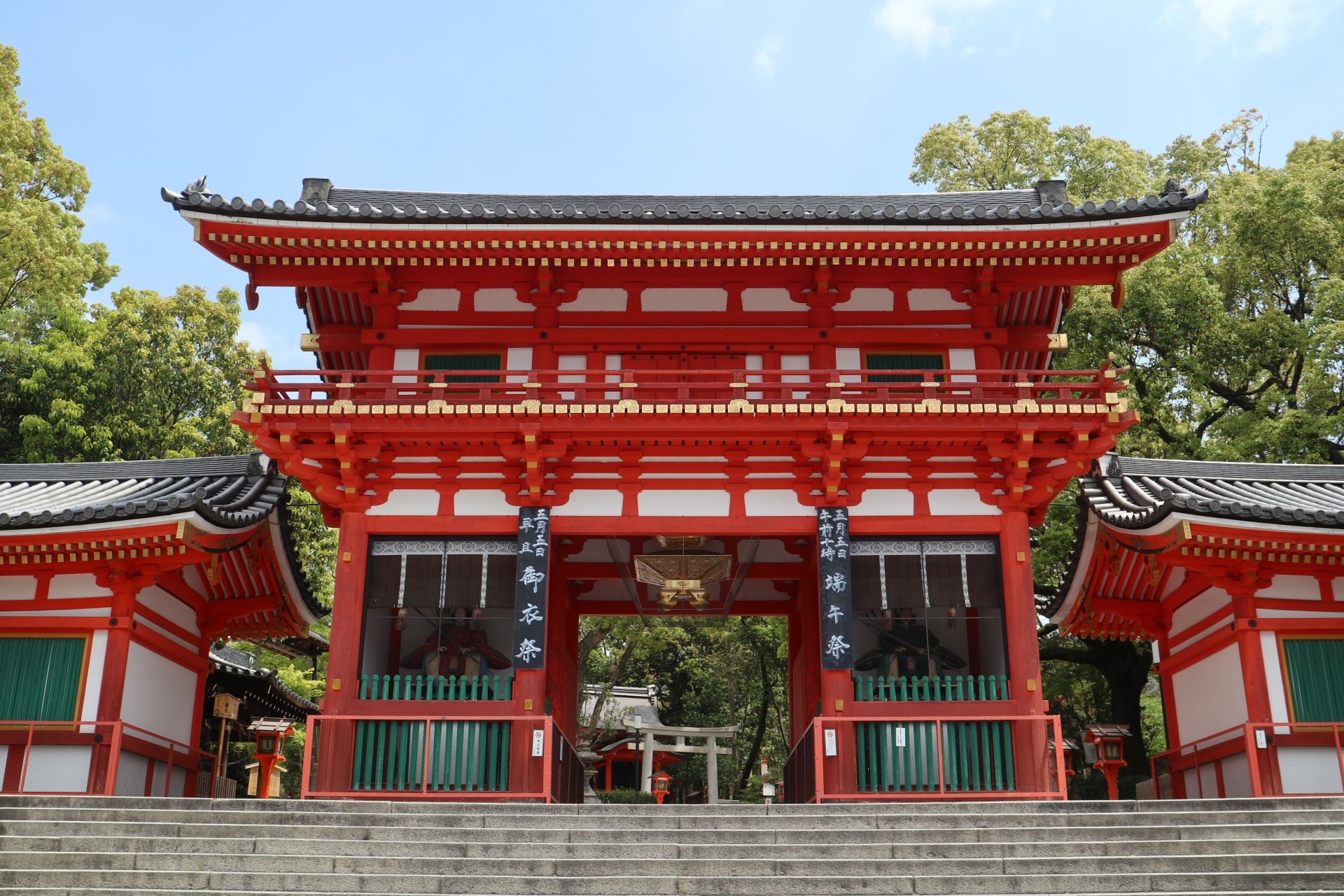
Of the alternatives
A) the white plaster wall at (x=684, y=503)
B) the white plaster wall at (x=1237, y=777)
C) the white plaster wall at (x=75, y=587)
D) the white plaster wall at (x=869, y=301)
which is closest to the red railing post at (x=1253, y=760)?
the white plaster wall at (x=1237, y=777)

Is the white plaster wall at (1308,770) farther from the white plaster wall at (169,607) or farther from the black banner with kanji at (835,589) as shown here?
the white plaster wall at (169,607)

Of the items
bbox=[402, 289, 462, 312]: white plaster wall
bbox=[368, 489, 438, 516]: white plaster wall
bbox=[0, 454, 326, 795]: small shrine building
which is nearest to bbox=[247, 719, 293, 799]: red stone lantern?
bbox=[0, 454, 326, 795]: small shrine building

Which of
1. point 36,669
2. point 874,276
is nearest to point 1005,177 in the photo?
point 874,276

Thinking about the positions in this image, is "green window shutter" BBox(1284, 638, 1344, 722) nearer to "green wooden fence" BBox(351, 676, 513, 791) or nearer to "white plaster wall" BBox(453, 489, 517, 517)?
"green wooden fence" BBox(351, 676, 513, 791)

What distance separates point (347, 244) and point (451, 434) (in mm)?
2557

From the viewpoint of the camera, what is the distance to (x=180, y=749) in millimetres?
15070

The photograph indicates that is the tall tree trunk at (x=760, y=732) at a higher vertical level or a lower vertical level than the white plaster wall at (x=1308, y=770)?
higher

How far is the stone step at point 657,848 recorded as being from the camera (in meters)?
8.73

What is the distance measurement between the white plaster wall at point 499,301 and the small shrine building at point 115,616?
3.75m

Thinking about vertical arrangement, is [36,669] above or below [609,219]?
below

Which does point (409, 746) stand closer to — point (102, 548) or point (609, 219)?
point (102, 548)

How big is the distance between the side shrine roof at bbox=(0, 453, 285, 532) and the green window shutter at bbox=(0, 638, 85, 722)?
5.07 feet

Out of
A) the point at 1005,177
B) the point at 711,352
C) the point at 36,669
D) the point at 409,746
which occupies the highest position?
the point at 1005,177

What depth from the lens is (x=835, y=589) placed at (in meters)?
13.0
